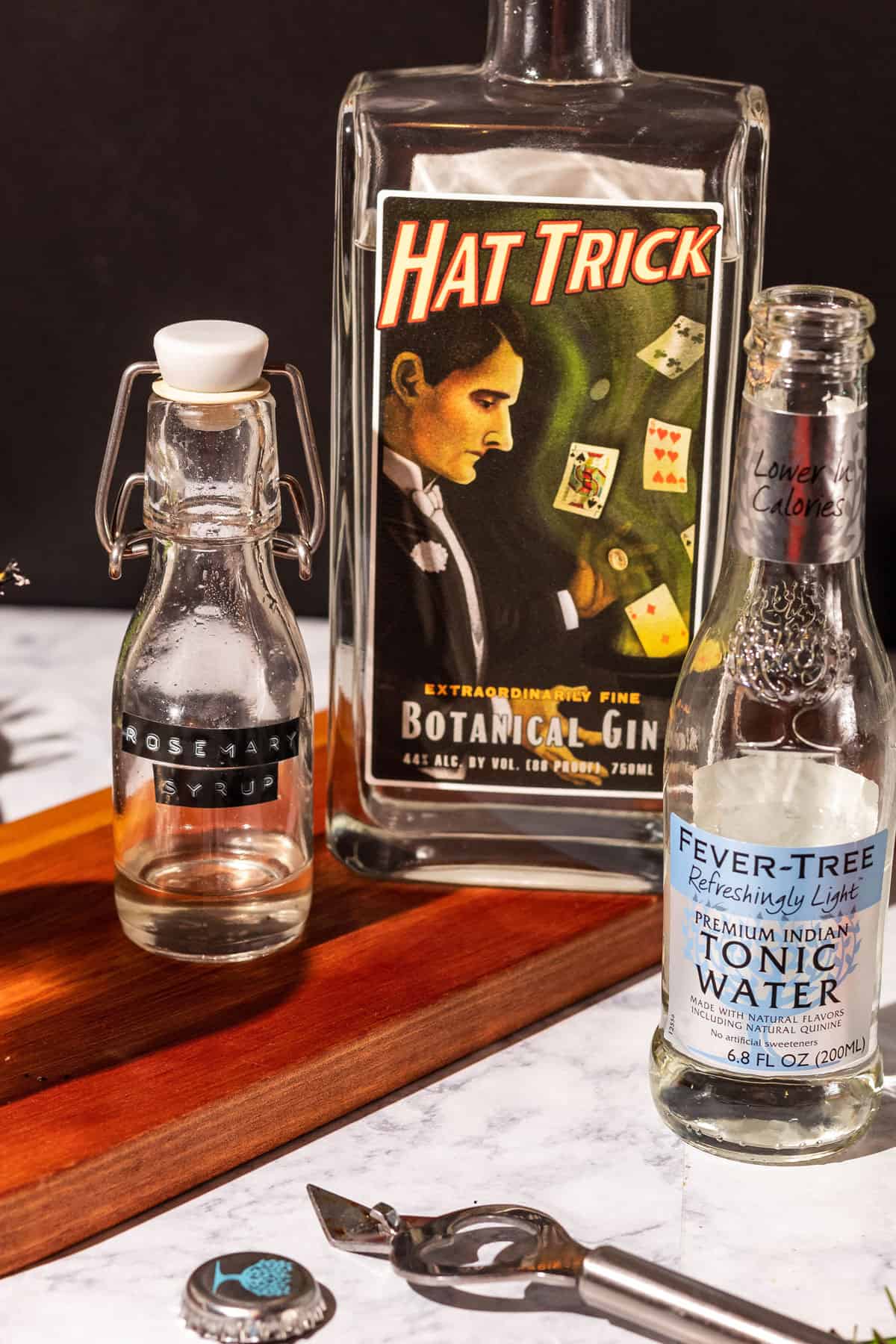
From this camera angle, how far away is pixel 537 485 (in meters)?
0.68

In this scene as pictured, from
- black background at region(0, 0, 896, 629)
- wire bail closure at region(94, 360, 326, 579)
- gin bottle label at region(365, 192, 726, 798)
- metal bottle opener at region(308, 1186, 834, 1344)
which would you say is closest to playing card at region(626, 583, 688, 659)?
gin bottle label at region(365, 192, 726, 798)

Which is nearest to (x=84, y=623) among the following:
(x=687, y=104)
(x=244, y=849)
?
(x=244, y=849)

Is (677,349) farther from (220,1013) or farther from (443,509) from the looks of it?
(220,1013)

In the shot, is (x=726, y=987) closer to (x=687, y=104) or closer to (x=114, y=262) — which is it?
(x=687, y=104)

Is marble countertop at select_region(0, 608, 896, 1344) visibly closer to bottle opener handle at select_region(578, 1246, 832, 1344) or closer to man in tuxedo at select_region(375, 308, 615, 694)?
bottle opener handle at select_region(578, 1246, 832, 1344)

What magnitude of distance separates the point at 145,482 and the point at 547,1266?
30cm

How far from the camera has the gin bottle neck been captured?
66cm

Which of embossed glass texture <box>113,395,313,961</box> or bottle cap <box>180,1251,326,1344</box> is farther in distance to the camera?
embossed glass texture <box>113,395,313,961</box>

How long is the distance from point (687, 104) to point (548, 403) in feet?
0.38

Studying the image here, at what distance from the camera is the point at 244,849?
2.27 feet

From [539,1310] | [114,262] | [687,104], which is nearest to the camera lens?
[539,1310]

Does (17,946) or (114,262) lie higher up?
(114,262)

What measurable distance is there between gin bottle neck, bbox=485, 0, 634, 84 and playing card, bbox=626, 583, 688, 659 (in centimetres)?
19

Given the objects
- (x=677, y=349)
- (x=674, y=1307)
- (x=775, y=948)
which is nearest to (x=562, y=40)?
(x=677, y=349)
